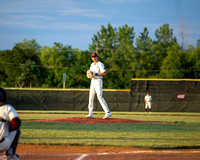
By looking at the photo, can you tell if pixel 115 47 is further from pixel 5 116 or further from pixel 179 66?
pixel 5 116

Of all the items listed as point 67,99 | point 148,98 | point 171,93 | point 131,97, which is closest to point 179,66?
point 171,93

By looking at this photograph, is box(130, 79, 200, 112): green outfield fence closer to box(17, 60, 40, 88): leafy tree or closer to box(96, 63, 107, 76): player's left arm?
box(96, 63, 107, 76): player's left arm

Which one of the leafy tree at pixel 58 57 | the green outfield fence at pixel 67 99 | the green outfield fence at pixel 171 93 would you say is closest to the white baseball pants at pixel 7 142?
the green outfield fence at pixel 171 93

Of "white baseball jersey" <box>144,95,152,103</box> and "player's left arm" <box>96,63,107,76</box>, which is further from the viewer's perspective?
"white baseball jersey" <box>144,95,152,103</box>

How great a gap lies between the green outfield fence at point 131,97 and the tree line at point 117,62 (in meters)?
23.8

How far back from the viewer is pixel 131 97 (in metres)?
26.7

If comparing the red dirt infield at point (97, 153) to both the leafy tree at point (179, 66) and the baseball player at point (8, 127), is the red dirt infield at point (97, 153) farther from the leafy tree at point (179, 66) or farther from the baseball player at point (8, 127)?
the leafy tree at point (179, 66)

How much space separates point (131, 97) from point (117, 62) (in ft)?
126

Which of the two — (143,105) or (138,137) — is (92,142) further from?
(143,105)

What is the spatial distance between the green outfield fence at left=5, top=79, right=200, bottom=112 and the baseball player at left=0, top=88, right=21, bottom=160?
73.5 ft

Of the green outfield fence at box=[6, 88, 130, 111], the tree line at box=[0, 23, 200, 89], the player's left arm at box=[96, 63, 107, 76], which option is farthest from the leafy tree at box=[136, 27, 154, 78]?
the player's left arm at box=[96, 63, 107, 76]

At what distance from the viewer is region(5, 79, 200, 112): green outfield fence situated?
25797 millimetres

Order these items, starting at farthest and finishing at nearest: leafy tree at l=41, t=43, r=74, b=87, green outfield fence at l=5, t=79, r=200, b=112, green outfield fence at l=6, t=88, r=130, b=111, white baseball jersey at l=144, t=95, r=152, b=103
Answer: leafy tree at l=41, t=43, r=74, b=87
green outfield fence at l=6, t=88, r=130, b=111
green outfield fence at l=5, t=79, r=200, b=112
white baseball jersey at l=144, t=95, r=152, b=103

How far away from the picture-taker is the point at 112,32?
69.2 meters
